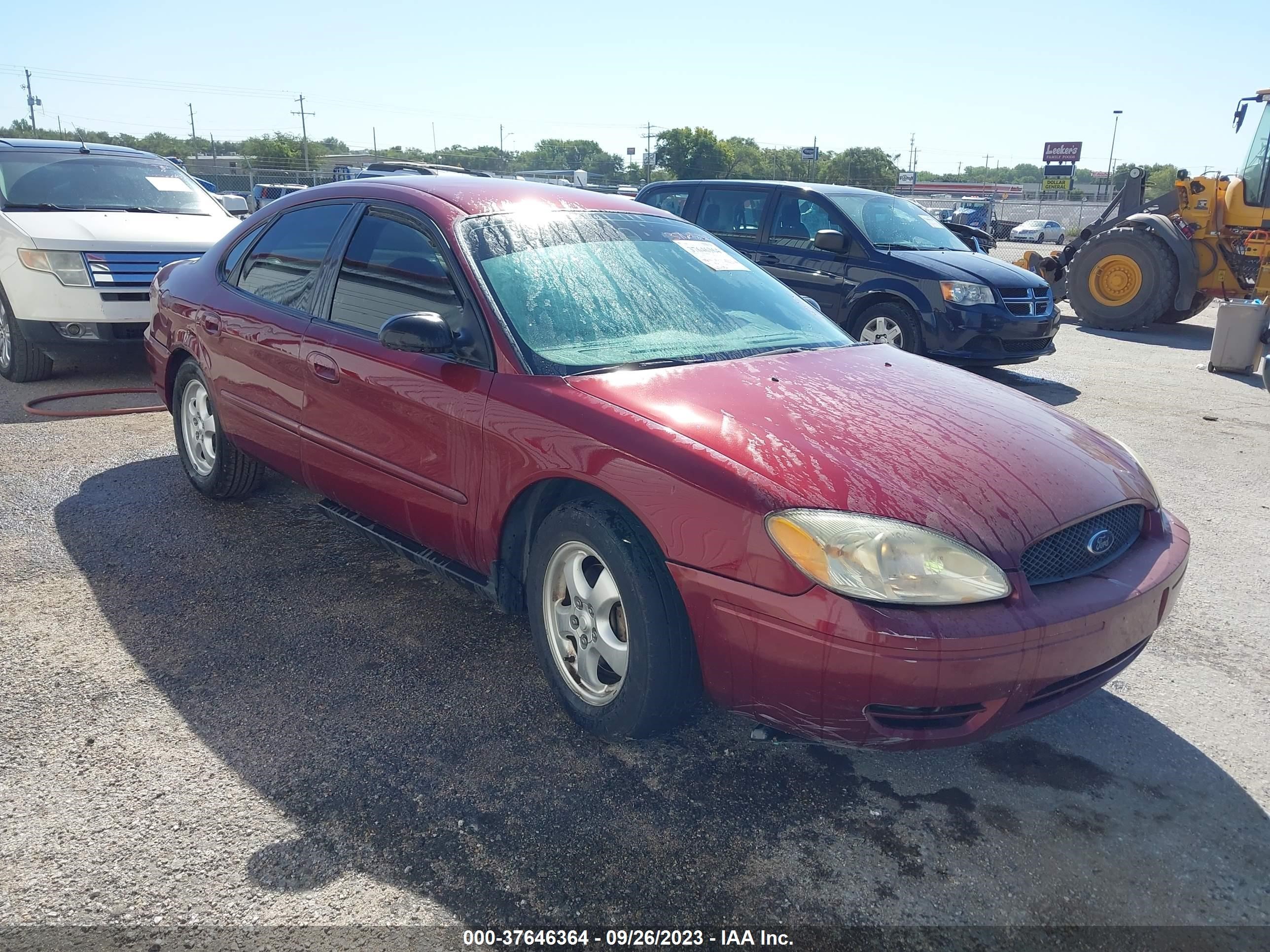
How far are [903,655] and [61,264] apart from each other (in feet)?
22.7

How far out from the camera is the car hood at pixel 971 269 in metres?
8.23

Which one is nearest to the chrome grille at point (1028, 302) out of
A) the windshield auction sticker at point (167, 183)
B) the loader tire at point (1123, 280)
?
the loader tire at point (1123, 280)

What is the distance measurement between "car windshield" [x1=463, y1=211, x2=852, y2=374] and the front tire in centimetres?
192

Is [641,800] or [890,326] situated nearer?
[641,800]

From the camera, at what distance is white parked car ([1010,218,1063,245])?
41.8m

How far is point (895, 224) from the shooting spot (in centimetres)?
906

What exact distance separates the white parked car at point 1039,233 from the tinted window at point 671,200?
36295 millimetres

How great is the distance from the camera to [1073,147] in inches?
2596

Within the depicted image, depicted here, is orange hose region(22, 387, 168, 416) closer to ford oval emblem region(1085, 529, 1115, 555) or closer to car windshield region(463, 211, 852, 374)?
car windshield region(463, 211, 852, 374)

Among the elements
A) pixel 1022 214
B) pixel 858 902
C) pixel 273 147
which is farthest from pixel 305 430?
pixel 273 147

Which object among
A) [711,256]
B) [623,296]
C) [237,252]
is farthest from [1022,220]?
[623,296]

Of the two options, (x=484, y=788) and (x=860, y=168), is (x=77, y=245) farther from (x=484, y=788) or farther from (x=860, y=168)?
(x=860, y=168)

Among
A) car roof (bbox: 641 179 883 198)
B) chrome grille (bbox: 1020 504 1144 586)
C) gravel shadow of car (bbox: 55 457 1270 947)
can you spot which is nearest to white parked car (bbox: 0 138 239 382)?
gravel shadow of car (bbox: 55 457 1270 947)

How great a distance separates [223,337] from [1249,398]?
27.8 feet
